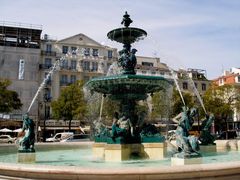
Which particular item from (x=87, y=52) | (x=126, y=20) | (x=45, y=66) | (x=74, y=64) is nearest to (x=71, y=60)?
(x=74, y=64)

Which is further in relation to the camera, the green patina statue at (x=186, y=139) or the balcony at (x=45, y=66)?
the balcony at (x=45, y=66)

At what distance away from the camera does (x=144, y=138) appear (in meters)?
13.2

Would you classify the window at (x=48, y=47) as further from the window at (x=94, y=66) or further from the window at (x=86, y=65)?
the window at (x=94, y=66)

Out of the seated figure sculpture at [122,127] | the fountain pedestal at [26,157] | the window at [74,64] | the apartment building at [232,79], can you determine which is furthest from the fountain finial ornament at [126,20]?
the apartment building at [232,79]

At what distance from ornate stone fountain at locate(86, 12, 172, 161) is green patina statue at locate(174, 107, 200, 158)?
259cm

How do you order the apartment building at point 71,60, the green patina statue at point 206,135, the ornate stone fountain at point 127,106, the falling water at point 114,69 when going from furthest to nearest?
the apartment building at point 71,60 < the falling water at point 114,69 < the green patina statue at point 206,135 < the ornate stone fountain at point 127,106

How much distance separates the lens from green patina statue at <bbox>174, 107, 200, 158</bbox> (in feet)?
28.6

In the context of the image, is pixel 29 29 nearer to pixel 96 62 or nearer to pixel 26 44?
pixel 26 44

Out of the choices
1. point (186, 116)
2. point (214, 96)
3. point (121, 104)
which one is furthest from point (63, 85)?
point (186, 116)

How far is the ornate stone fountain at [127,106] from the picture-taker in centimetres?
1261

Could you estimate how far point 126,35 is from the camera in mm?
14367

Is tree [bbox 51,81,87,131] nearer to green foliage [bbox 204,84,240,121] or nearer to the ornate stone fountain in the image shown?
green foliage [bbox 204,84,240,121]

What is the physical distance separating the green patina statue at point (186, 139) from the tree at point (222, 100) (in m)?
39.9

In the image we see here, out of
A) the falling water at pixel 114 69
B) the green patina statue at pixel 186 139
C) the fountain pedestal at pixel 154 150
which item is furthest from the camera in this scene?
the falling water at pixel 114 69
